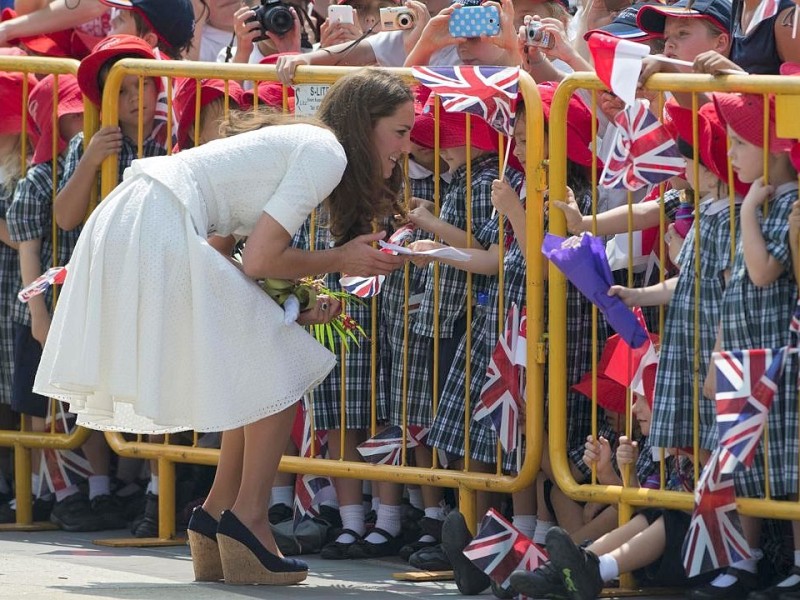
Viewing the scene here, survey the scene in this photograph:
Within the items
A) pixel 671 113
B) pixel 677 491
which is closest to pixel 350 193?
pixel 671 113

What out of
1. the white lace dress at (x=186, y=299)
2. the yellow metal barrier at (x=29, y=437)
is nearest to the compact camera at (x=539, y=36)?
the white lace dress at (x=186, y=299)

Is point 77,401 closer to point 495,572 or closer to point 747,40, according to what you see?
point 495,572

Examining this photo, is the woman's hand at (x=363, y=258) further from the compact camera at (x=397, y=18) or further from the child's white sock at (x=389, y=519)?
the compact camera at (x=397, y=18)

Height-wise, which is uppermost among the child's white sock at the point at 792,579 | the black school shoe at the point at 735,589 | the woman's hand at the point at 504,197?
the woman's hand at the point at 504,197

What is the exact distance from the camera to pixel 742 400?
193 inches

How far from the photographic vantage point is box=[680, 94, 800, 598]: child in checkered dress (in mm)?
5051

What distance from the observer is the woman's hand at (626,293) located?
548 centimetres

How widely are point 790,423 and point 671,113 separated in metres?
1.10

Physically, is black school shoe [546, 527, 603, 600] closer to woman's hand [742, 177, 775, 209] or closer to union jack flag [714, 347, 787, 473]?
union jack flag [714, 347, 787, 473]

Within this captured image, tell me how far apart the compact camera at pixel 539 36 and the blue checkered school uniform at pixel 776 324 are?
1548mm

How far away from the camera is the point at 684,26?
614cm

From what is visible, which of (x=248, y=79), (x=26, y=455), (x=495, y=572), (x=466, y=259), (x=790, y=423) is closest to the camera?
(x=790, y=423)

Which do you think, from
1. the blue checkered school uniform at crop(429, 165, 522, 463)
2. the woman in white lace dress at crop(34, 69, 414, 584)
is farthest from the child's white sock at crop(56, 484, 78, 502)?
the blue checkered school uniform at crop(429, 165, 522, 463)

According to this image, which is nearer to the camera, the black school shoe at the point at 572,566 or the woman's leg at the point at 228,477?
the black school shoe at the point at 572,566
